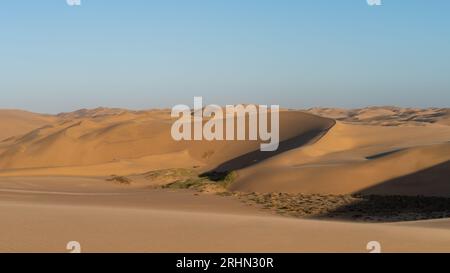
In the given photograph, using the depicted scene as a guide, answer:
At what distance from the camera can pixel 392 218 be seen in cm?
1248

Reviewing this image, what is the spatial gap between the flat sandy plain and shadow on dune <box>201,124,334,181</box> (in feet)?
0.52

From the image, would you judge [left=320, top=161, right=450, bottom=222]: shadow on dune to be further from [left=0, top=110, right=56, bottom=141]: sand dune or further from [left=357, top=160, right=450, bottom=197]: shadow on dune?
[left=0, top=110, right=56, bottom=141]: sand dune

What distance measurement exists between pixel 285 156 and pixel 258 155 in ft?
17.5

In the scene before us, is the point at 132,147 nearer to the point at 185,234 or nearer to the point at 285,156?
the point at 285,156

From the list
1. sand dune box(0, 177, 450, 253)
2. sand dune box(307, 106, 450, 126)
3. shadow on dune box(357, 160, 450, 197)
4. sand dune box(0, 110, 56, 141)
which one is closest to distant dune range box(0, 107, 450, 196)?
shadow on dune box(357, 160, 450, 197)

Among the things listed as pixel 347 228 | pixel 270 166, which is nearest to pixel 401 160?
pixel 270 166

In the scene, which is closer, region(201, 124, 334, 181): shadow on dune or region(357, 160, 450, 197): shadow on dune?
region(357, 160, 450, 197): shadow on dune

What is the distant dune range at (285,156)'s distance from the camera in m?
17.8

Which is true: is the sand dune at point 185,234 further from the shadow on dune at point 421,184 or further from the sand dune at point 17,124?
the sand dune at point 17,124

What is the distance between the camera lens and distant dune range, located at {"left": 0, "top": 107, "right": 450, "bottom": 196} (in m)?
17.8
